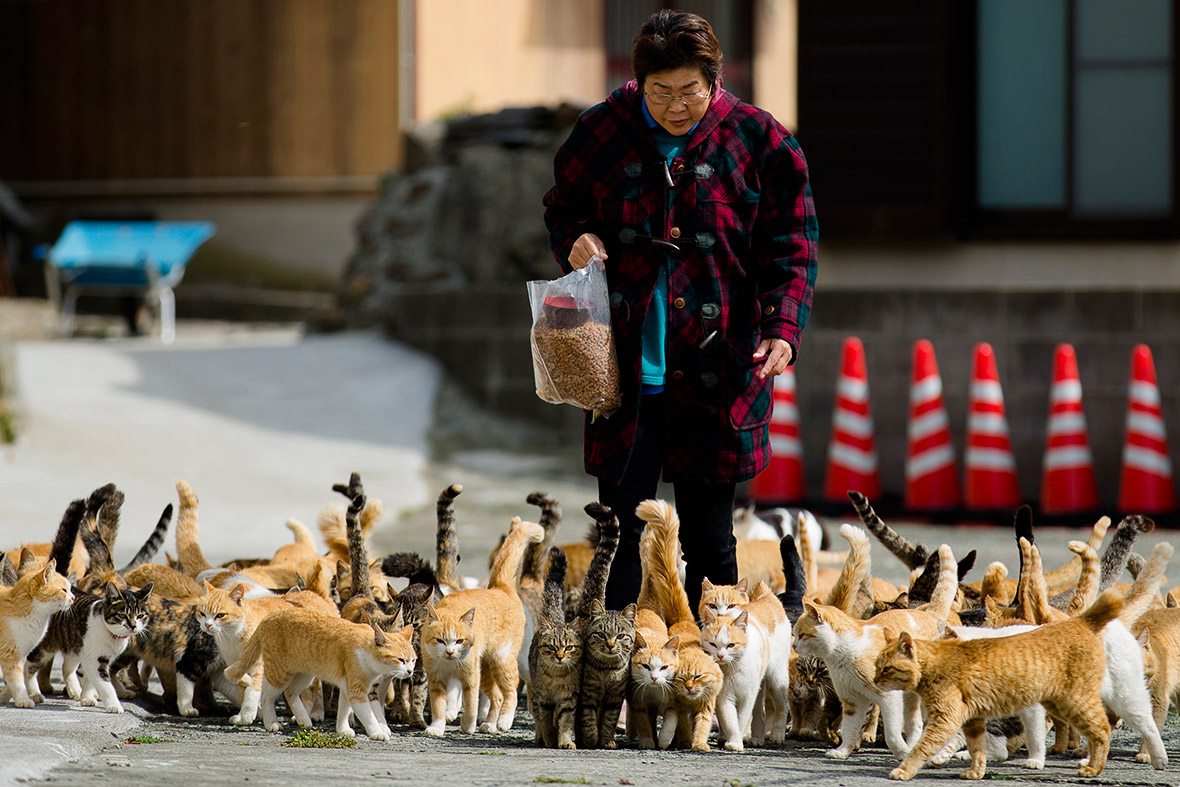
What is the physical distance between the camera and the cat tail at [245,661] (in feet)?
14.7

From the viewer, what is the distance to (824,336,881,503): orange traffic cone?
32.9ft

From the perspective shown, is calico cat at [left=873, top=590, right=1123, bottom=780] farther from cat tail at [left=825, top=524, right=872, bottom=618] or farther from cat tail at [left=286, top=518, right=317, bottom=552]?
cat tail at [left=286, top=518, right=317, bottom=552]

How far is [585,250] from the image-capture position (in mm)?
4305

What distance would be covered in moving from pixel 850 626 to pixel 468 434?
801cm

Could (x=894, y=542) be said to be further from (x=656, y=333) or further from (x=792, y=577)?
(x=656, y=333)

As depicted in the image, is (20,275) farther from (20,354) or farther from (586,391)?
(586,391)

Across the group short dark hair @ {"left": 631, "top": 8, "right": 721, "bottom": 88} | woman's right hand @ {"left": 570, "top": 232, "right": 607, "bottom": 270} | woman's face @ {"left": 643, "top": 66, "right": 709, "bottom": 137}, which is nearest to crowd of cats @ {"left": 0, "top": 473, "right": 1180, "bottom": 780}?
woman's right hand @ {"left": 570, "top": 232, "right": 607, "bottom": 270}

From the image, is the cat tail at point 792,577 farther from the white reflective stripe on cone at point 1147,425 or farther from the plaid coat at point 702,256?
the white reflective stripe on cone at point 1147,425

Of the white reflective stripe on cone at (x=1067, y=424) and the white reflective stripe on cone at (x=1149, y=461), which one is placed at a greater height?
the white reflective stripe on cone at (x=1067, y=424)

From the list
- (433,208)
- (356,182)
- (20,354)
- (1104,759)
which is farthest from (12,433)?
(1104,759)

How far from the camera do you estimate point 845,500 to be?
9938 millimetres

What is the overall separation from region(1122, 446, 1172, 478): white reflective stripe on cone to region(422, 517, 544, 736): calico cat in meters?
5.94

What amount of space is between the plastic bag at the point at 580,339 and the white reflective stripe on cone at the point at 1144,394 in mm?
6314

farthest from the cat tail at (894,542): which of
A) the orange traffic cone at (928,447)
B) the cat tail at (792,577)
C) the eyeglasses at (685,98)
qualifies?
the orange traffic cone at (928,447)
